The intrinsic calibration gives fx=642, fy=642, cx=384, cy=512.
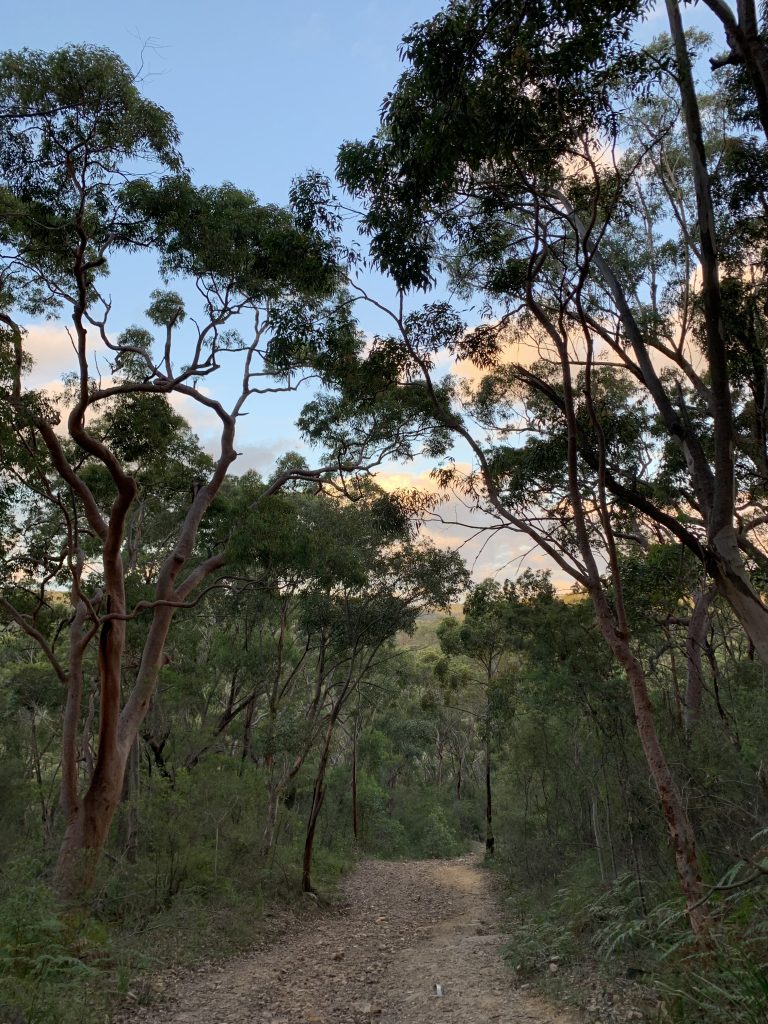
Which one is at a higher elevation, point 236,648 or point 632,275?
point 632,275

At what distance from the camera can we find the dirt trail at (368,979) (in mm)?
5887

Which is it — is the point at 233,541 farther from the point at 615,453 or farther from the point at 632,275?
the point at 632,275

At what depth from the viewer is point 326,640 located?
15.8 meters

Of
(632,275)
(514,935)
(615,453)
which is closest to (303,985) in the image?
(514,935)

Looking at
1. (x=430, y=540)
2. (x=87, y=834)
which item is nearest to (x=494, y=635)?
(x=430, y=540)

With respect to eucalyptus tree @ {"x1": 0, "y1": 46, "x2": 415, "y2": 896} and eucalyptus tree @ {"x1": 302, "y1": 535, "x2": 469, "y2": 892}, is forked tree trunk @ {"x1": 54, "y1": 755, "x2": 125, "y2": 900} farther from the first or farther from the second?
eucalyptus tree @ {"x1": 302, "y1": 535, "x2": 469, "y2": 892}

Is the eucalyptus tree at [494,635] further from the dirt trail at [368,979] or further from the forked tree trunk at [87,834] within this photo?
the forked tree trunk at [87,834]

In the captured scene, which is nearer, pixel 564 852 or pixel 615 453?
pixel 615 453

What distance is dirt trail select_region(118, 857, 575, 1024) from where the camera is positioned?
589cm

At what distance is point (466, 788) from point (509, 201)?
34165mm

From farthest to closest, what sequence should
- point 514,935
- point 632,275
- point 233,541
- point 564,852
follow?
1. point 564,852
2. point 233,541
3. point 632,275
4. point 514,935

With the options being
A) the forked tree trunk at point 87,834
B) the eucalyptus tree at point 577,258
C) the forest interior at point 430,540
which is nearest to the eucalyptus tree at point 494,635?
the forest interior at point 430,540

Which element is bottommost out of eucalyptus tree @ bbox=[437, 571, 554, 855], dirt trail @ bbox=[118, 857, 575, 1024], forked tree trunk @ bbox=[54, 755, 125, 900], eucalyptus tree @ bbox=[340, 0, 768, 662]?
dirt trail @ bbox=[118, 857, 575, 1024]

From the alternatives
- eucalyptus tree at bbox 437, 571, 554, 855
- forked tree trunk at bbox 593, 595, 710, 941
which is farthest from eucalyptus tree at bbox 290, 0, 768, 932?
eucalyptus tree at bbox 437, 571, 554, 855
